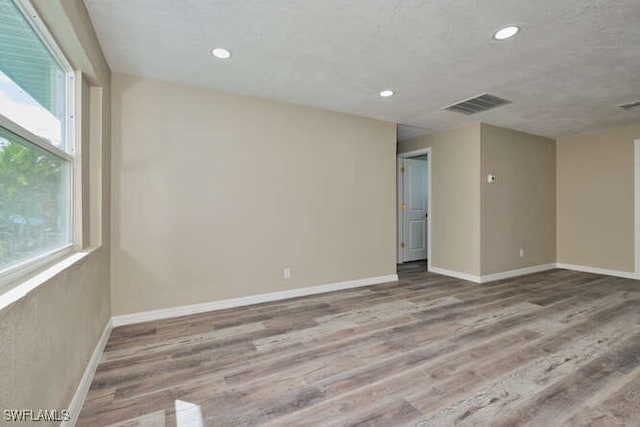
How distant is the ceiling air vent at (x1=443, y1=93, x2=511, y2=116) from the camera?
3314mm

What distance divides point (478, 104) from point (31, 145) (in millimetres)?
4142

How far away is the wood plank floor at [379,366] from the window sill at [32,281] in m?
0.83

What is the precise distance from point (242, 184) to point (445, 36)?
235 cm

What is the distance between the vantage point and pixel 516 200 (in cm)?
470

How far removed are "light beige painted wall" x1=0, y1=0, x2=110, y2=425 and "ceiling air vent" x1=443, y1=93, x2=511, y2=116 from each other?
3679mm

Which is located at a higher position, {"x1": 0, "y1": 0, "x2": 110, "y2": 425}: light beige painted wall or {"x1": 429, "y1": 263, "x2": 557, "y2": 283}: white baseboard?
{"x1": 0, "y1": 0, "x2": 110, "y2": 425}: light beige painted wall

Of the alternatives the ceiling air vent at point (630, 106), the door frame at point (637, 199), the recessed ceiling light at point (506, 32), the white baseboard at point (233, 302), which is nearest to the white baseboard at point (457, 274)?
the white baseboard at point (233, 302)

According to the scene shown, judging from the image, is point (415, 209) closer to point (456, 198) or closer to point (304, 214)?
point (456, 198)

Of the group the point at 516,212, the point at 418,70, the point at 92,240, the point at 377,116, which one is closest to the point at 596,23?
the point at 418,70

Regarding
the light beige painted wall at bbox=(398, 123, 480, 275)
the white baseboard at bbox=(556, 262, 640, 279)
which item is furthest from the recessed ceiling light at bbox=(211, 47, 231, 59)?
the white baseboard at bbox=(556, 262, 640, 279)

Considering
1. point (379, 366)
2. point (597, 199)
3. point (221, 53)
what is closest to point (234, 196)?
point (221, 53)

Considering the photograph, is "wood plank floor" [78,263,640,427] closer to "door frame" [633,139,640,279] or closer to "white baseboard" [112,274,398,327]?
"white baseboard" [112,274,398,327]

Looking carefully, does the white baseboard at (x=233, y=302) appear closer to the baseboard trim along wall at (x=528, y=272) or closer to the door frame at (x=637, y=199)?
the baseboard trim along wall at (x=528, y=272)

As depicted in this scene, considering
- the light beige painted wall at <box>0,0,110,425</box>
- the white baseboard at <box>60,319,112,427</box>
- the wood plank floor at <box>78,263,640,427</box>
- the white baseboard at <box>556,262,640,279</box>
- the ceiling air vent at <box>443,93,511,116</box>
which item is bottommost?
the wood plank floor at <box>78,263,640,427</box>
